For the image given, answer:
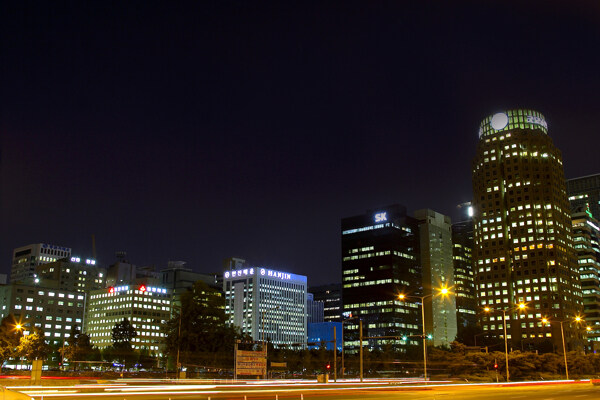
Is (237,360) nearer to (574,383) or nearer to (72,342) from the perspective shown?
(574,383)

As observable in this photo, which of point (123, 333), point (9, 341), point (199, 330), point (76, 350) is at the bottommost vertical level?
point (76, 350)

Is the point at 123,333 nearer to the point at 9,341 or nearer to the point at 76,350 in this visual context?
the point at 76,350

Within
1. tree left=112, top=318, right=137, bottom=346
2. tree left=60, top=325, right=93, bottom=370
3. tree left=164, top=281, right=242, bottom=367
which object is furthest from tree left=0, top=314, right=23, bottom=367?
tree left=112, top=318, right=137, bottom=346

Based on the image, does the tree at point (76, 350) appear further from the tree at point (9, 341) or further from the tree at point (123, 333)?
the tree at point (123, 333)

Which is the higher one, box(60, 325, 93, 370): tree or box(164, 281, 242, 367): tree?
box(164, 281, 242, 367): tree

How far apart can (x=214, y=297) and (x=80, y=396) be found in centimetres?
5557

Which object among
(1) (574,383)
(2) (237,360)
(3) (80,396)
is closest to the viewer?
(3) (80,396)

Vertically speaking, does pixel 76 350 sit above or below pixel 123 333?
below

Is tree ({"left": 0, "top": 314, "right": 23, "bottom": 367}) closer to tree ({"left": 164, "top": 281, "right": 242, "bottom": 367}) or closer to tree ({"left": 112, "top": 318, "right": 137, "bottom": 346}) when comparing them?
tree ({"left": 164, "top": 281, "right": 242, "bottom": 367})

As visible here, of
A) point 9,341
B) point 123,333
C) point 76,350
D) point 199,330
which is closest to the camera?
point 9,341

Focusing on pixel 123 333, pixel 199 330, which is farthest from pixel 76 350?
pixel 123 333

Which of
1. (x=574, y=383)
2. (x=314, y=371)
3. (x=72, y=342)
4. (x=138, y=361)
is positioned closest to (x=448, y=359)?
(x=574, y=383)

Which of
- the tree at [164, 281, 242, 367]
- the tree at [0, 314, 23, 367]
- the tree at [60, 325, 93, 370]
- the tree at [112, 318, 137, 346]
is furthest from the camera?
the tree at [112, 318, 137, 346]

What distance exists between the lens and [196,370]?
84.8 meters
